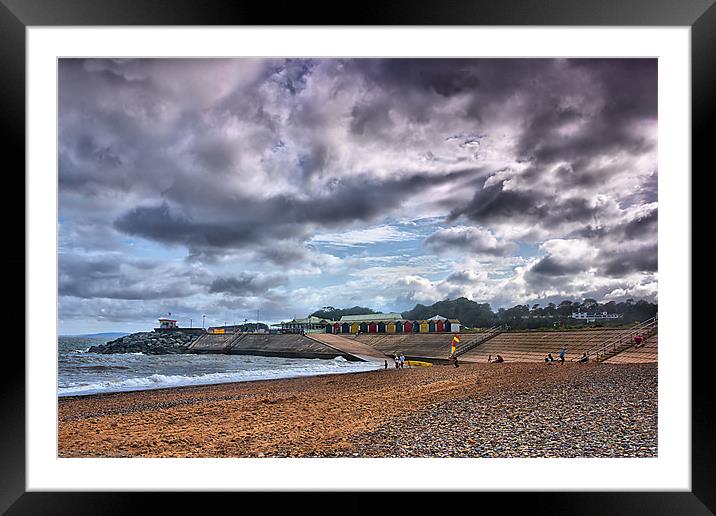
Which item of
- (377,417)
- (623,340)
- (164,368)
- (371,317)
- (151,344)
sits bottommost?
(164,368)

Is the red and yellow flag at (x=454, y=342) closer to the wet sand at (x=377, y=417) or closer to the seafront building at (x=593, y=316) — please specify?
the wet sand at (x=377, y=417)

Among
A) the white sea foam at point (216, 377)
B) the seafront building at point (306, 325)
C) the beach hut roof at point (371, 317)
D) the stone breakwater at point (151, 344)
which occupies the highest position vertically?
the beach hut roof at point (371, 317)

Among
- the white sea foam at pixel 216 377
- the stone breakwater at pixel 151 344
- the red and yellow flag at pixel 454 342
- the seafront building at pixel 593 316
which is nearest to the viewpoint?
the seafront building at pixel 593 316

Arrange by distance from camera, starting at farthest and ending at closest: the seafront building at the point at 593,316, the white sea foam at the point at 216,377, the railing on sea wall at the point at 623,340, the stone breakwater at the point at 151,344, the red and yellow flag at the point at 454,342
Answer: the stone breakwater at the point at 151,344, the red and yellow flag at the point at 454,342, the white sea foam at the point at 216,377, the seafront building at the point at 593,316, the railing on sea wall at the point at 623,340

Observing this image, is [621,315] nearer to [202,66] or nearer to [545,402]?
[545,402]

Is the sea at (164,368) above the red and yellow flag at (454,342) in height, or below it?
below

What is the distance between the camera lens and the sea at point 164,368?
7324 mm

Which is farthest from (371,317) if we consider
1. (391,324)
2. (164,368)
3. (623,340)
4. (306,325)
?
(164,368)
